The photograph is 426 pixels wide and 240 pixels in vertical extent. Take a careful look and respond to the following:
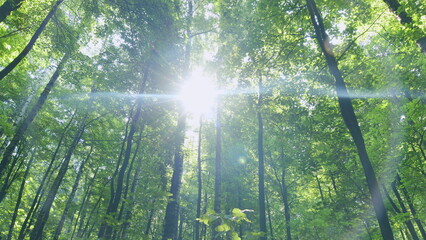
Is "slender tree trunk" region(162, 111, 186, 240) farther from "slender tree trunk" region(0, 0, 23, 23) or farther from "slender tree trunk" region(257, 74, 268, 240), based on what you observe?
"slender tree trunk" region(0, 0, 23, 23)

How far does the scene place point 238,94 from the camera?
14.5 m

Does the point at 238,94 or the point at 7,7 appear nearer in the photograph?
the point at 7,7

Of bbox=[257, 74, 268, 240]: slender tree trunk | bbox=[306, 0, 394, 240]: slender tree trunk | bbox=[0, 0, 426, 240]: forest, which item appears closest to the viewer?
bbox=[306, 0, 394, 240]: slender tree trunk

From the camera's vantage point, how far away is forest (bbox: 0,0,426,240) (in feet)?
22.5

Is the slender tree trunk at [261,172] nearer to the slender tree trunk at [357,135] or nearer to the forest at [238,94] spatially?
the forest at [238,94]

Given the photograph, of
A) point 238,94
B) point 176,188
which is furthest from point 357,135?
point 238,94

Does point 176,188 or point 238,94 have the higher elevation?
point 238,94

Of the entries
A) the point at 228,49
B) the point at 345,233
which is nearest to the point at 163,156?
the point at 228,49

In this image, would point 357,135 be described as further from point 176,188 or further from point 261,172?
point 176,188

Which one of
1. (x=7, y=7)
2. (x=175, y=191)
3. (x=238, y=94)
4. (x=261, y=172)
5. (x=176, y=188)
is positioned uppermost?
(x=238, y=94)

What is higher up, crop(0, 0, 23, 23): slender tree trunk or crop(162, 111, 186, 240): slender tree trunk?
crop(0, 0, 23, 23): slender tree trunk

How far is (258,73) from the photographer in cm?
980

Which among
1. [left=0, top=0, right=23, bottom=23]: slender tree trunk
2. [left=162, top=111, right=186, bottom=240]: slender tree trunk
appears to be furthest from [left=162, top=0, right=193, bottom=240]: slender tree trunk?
[left=0, top=0, right=23, bottom=23]: slender tree trunk

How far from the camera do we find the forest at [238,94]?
687cm
